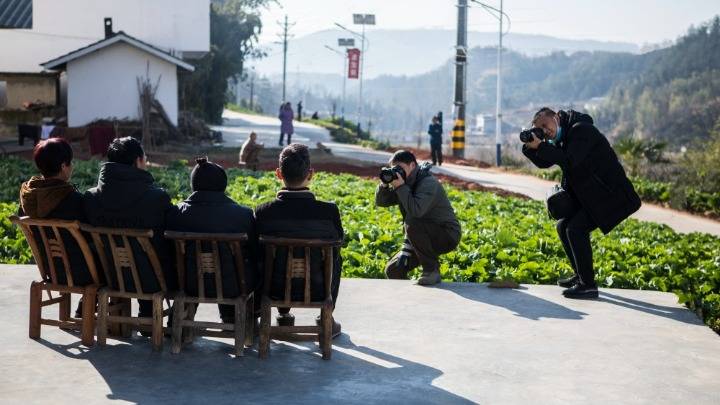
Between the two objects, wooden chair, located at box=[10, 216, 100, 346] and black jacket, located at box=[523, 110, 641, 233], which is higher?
black jacket, located at box=[523, 110, 641, 233]

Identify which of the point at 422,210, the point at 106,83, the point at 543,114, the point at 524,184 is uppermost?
the point at 106,83

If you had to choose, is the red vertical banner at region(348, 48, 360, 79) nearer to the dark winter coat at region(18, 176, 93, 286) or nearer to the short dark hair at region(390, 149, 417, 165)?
the short dark hair at region(390, 149, 417, 165)

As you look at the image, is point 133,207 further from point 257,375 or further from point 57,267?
point 257,375

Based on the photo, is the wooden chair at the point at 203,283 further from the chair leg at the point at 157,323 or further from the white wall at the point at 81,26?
the white wall at the point at 81,26

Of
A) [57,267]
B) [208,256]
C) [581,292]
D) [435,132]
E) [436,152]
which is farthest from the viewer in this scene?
[436,152]

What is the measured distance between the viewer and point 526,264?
1130 cm

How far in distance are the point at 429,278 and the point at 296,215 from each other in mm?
2926

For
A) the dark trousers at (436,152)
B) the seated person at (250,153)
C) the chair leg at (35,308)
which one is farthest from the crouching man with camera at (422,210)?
→ the dark trousers at (436,152)

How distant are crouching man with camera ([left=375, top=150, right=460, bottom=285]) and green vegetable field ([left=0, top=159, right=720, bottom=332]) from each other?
3.61ft

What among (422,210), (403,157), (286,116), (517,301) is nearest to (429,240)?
(422,210)

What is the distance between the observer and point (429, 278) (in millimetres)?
9797

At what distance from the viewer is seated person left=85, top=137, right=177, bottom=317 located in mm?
7141

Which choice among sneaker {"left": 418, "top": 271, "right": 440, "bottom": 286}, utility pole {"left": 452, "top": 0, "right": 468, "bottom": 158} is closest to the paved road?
utility pole {"left": 452, "top": 0, "right": 468, "bottom": 158}

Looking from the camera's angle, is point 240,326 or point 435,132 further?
point 435,132
